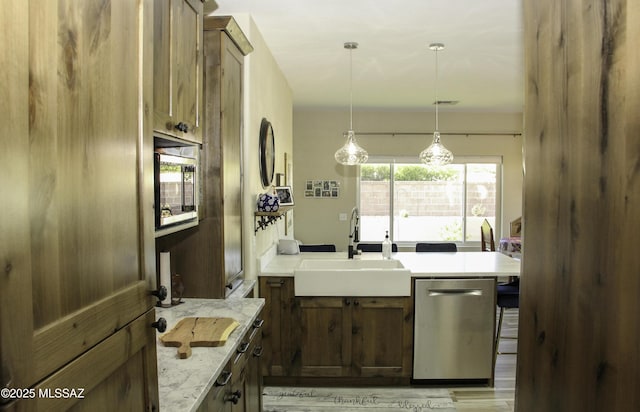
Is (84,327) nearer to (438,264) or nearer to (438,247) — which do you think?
(438,264)

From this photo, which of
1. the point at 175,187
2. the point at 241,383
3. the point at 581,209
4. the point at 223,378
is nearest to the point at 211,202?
the point at 175,187

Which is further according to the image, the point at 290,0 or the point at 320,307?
the point at 320,307

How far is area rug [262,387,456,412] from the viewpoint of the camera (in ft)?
10.5

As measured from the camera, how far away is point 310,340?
135 inches

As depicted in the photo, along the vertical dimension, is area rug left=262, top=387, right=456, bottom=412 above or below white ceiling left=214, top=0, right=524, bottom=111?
below

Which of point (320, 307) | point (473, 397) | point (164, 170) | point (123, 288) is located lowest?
point (473, 397)

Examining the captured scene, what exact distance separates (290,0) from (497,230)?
5607 mm

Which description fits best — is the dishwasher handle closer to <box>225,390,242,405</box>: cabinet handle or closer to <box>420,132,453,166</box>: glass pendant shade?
<box>420,132,453,166</box>: glass pendant shade

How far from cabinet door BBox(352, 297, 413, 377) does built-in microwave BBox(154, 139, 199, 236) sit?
1743mm

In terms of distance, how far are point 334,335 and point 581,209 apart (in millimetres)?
2714

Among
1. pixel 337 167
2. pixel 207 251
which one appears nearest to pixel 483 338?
pixel 207 251

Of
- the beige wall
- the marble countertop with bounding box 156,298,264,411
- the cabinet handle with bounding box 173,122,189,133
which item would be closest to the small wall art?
the beige wall

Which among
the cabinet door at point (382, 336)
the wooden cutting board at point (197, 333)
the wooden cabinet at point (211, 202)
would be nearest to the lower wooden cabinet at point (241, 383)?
the wooden cutting board at point (197, 333)

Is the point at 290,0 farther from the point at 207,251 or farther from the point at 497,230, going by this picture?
the point at 497,230
